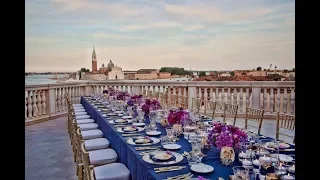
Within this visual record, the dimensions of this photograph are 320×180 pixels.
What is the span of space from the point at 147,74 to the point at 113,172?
270 inches

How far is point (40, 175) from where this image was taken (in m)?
3.59

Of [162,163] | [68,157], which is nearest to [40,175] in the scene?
[68,157]

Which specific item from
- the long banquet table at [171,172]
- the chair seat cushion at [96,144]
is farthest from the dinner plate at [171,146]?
the chair seat cushion at [96,144]

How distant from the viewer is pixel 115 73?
9.85m

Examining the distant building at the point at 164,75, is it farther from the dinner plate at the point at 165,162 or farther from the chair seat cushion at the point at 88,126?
the dinner plate at the point at 165,162

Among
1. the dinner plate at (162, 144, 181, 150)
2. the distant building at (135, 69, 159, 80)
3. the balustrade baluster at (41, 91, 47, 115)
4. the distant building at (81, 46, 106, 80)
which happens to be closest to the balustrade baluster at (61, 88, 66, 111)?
the balustrade baluster at (41, 91, 47, 115)

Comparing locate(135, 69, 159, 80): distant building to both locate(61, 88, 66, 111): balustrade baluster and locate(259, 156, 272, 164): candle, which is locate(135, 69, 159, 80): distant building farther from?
locate(259, 156, 272, 164): candle

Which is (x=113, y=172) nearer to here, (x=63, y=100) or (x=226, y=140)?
(x=226, y=140)

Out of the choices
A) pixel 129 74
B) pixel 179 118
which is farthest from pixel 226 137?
pixel 129 74

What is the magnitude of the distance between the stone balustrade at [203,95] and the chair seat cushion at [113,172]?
3.49m

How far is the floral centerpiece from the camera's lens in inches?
78.1

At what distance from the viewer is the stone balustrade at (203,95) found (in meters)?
6.65

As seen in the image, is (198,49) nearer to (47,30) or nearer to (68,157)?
(47,30)
